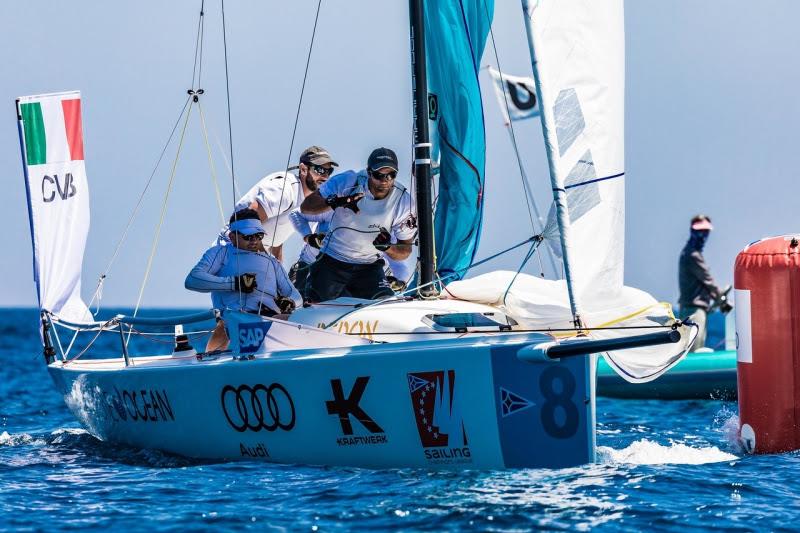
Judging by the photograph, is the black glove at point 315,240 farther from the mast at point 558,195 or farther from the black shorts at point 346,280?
the mast at point 558,195

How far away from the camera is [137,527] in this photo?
18.7 ft

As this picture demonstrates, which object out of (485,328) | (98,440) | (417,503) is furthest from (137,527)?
(98,440)

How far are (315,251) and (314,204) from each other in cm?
83

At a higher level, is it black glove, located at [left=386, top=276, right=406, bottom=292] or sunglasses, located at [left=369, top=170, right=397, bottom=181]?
sunglasses, located at [left=369, top=170, right=397, bottom=181]

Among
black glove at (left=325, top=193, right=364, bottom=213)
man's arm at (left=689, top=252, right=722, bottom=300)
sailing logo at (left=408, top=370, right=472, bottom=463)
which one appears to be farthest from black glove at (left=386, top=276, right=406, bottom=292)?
man's arm at (left=689, top=252, right=722, bottom=300)

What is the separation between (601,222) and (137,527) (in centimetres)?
293

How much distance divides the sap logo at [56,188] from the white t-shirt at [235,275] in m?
2.12

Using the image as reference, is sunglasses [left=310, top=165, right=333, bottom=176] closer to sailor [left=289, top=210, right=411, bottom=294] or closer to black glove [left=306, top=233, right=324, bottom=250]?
sailor [left=289, top=210, right=411, bottom=294]

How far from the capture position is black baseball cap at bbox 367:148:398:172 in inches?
315

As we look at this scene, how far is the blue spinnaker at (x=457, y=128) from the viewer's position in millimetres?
8320

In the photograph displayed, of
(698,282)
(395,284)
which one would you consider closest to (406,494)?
(395,284)

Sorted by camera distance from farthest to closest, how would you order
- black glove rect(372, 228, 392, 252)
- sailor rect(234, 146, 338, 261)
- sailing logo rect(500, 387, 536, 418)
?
sailor rect(234, 146, 338, 261) < black glove rect(372, 228, 392, 252) < sailing logo rect(500, 387, 536, 418)

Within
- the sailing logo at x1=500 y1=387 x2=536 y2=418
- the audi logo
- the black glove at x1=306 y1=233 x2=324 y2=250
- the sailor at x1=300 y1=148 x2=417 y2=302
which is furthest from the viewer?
the black glove at x1=306 y1=233 x2=324 y2=250

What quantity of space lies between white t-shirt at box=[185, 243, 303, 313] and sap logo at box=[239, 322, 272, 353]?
2.24 ft
